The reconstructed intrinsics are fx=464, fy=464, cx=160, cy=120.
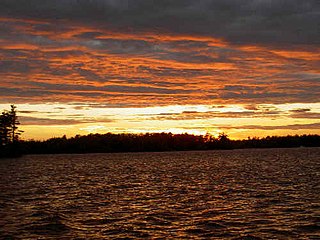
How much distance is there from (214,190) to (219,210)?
17066 millimetres

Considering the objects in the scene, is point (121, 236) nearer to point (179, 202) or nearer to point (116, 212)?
point (116, 212)

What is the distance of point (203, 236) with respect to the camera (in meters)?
28.9

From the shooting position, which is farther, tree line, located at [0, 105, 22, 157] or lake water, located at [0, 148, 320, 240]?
tree line, located at [0, 105, 22, 157]

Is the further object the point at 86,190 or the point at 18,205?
the point at 86,190

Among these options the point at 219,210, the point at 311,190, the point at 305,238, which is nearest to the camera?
the point at 305,238

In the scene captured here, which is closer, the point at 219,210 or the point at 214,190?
the point at 219,210

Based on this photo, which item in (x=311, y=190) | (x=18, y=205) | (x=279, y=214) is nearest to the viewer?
(x=279, y=214)

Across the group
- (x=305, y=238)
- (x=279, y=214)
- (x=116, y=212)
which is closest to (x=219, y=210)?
(x=279, y=214)

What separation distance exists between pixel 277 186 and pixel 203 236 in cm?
3254

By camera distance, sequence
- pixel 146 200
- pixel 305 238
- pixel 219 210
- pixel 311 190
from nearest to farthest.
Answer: pixel 305 238, pixel 219 210, pixel 146 200, pixel 311 190

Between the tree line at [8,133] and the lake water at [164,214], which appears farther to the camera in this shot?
the tree line at [8,133]

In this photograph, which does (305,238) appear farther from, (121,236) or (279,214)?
(121,236)

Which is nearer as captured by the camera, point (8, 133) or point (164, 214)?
point (164, 214)

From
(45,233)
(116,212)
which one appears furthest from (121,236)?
(116,212)
